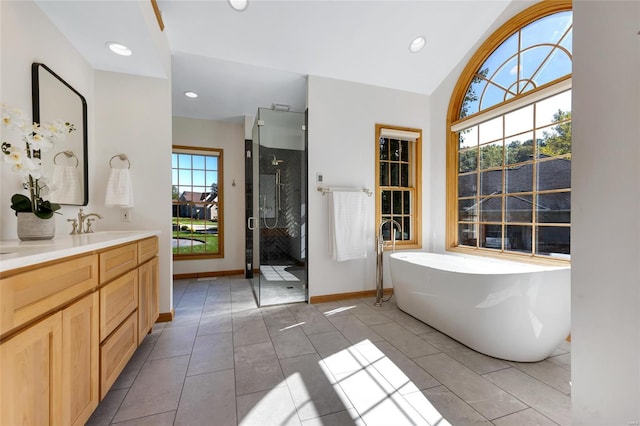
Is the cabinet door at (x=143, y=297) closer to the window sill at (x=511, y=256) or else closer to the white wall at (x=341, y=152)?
the white wall at (x=341, y=152)

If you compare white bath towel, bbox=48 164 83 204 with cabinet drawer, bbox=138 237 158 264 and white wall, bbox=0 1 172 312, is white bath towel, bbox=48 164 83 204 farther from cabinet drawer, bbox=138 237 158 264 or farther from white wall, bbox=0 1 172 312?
cabinet drawer, bbox=138 237 158 264

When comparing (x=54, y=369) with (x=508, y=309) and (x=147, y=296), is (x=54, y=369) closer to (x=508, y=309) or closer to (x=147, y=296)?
(x=147, y=296)

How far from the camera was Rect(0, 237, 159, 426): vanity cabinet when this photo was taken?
0.79 meters

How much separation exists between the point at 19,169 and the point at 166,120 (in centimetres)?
150

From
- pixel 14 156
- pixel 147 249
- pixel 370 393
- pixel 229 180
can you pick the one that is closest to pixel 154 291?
pixel 147 249

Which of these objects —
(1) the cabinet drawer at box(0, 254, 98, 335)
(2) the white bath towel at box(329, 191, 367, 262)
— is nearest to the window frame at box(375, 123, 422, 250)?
(2) the white bath towel at box(329, 191, 367, 262)

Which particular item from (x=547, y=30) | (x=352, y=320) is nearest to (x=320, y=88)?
(x=547, y=30)

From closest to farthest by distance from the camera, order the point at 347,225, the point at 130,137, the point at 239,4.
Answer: the point at 239,4
the point at 130,137
the point at 347,225

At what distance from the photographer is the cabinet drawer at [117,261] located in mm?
1346

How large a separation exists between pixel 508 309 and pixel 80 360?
97.5 inches

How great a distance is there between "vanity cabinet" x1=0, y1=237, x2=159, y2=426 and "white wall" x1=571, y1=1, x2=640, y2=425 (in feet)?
5.55

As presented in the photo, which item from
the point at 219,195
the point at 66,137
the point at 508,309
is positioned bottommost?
the point at 508,309

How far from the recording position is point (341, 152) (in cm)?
315

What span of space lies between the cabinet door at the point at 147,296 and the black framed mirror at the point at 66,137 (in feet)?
2.45
